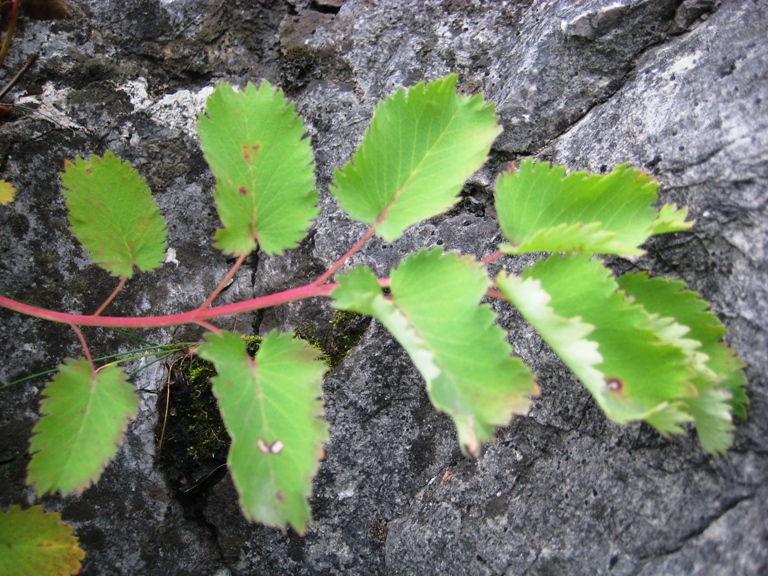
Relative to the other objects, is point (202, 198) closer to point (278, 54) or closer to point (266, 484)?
point (278, 54)

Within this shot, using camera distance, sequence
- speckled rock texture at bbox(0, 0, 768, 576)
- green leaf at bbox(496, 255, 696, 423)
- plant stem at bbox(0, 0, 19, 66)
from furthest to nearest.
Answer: plant stem at bbox(0, 0, 19, 66) < speckled rock texture at bbox(0, 0, 768, 576) < green leaf at bbox(496, 255, 696, 423)

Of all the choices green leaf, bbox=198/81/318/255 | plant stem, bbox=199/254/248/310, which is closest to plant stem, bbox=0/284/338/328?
plant stem, bbox=199/254/248/310

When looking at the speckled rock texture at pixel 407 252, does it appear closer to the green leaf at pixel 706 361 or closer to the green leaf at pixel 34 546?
the green leaf at pixel 706 361

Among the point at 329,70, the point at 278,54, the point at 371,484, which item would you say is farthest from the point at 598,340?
the point at 278,54

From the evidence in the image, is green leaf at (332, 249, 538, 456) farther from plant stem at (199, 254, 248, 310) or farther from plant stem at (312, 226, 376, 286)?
plant stem at (199, 254, 248, 310)

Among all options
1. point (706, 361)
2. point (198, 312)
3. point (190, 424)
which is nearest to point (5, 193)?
point (198, 312)

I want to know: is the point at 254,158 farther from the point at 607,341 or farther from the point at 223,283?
the point at 607,341

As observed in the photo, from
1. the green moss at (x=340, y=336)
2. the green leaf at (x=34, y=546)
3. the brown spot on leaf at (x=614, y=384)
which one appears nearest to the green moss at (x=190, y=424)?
the green moss at (x=340, y=336)
